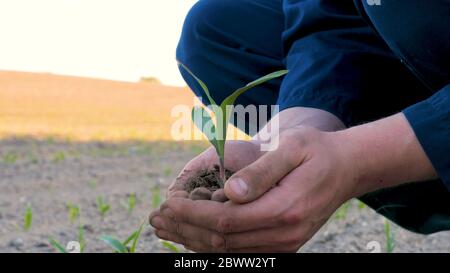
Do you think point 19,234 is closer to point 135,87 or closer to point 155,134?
point 155,134

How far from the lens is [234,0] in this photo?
154cm

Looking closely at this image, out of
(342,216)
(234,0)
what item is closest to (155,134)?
(342,216)

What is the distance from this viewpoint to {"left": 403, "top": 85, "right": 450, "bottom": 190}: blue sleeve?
35.1 inches

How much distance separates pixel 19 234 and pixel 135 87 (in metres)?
12.2

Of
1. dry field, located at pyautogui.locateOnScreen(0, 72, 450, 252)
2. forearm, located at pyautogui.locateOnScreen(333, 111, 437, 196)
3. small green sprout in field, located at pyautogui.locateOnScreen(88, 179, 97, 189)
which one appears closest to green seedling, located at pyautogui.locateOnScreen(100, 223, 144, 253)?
forearm, located at pyautogui.locateOnScreen(333, 111, 437, 196)

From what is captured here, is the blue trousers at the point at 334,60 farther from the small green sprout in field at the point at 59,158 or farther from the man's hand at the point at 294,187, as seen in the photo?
the small green sprout in field at the point at 59,158

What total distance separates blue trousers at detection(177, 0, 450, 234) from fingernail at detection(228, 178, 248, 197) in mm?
300

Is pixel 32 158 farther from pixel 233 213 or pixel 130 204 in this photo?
pixel 233 213

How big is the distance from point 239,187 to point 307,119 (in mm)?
303

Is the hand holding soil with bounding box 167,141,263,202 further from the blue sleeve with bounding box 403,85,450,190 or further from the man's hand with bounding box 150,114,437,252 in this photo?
the blue sleeve with bounding box 403,85,450,190

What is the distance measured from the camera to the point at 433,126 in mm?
893

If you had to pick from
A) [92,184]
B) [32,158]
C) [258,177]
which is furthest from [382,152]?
[32,158]

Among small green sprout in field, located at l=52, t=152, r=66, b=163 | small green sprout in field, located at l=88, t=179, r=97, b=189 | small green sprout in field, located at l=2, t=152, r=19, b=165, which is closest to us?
small green sprout in field, located at l=88, t=179, r=97, b=189

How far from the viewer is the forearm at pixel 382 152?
2.87ft
